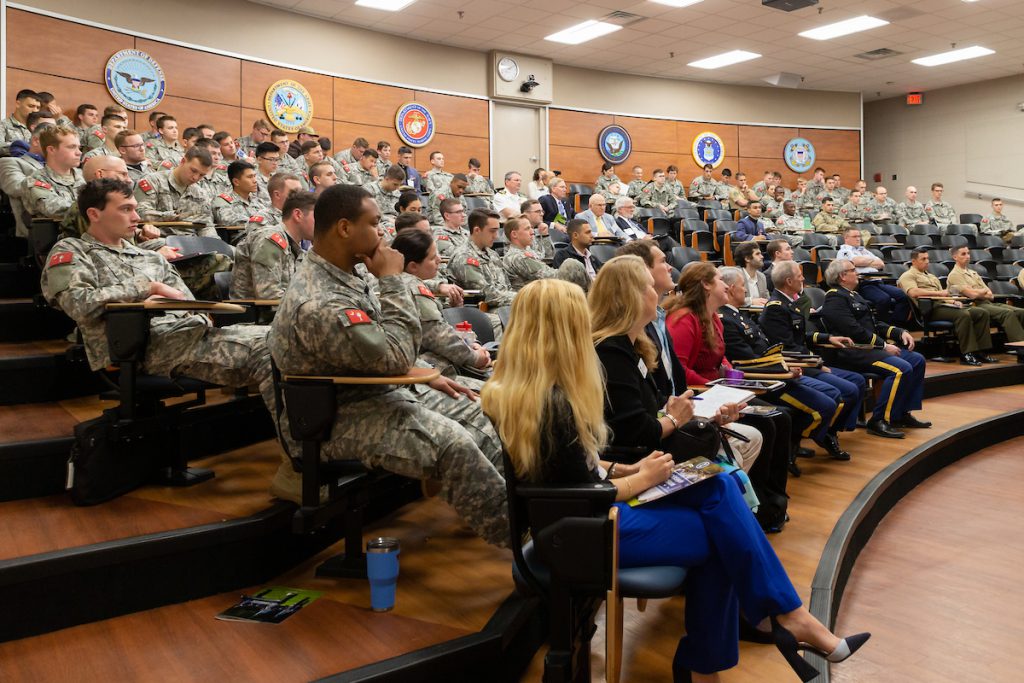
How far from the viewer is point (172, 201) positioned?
467 cm

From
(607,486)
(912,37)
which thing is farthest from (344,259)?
(912,37)

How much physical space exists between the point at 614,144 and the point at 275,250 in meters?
10.6

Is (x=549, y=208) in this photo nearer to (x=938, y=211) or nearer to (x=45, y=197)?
(x=45, y=197)

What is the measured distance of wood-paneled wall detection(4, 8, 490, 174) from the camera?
7516 mm

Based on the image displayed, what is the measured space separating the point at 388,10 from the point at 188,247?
6.83 metres

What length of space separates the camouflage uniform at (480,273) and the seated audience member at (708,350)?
68.8 inches

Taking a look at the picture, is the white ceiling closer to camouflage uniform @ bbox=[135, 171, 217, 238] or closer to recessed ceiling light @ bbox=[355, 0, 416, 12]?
recessed ceiling light @ bbox=[355, 0, 416, 12]

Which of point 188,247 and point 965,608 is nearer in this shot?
point 965,608

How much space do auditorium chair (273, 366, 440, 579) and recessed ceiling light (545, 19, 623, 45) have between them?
926 centimetres

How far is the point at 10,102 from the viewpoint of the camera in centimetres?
734

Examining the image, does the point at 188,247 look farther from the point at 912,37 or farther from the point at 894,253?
the point at 912,37

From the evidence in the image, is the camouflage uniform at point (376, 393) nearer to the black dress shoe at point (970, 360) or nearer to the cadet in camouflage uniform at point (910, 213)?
the black dress shoe at point (970, 360)

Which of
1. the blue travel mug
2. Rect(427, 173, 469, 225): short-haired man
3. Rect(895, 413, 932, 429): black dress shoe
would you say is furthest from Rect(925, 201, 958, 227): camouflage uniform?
the blue travel mug

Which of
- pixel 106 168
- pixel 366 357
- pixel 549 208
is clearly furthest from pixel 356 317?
pixel 549 208
